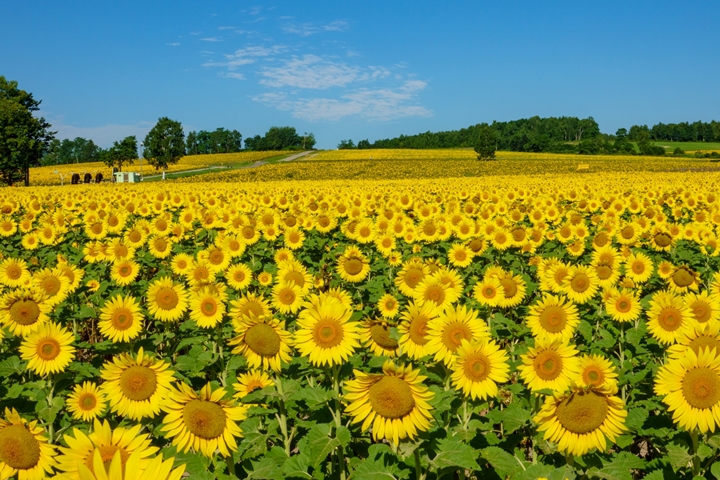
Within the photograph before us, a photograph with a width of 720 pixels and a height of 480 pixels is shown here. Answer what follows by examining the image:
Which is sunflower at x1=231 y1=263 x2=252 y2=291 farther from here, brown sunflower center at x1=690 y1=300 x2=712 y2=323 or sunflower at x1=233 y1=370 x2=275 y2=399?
brown sunflower center at x1=690 y1=300 x2=712 y2=323

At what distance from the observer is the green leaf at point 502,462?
9.52 ft

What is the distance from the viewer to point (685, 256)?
869cm

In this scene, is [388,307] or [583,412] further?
[388,307]

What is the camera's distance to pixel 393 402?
2428 mm

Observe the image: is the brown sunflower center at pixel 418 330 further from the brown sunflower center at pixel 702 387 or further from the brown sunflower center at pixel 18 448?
the brown sunflower center at pixel 18 448

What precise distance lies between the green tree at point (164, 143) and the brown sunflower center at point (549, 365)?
259 ft

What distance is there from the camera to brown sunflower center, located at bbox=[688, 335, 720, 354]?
9.82ft

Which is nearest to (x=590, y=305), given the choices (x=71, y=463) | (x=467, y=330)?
(x=467, y=330)

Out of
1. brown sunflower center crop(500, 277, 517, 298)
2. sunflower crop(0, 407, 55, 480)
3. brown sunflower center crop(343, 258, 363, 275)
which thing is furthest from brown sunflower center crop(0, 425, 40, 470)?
brown sunflower center crop(343, 258, 363, 275)

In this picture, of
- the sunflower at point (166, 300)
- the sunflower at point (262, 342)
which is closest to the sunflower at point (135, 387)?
the sunflower at point (262, 342)

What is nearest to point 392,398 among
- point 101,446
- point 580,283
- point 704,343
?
point 101,446

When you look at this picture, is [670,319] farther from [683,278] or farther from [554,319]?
[683,278]

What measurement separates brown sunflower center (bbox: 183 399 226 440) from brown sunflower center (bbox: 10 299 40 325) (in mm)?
3058

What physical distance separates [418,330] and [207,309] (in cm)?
261
